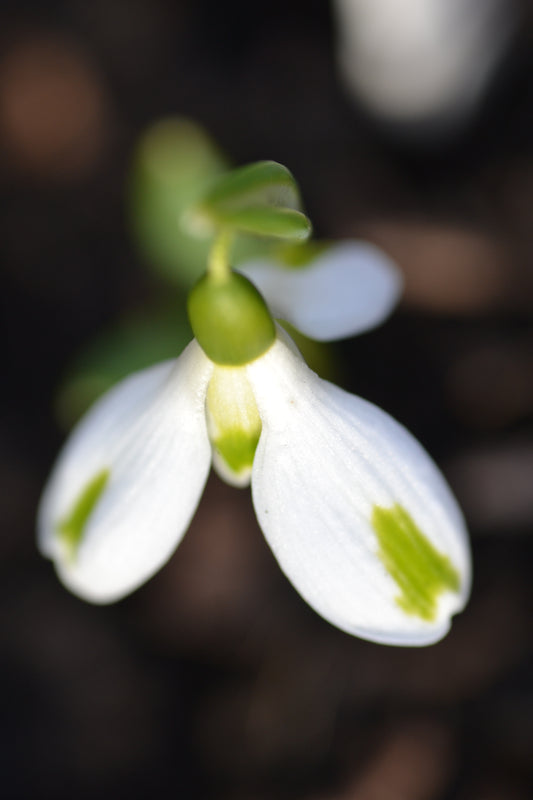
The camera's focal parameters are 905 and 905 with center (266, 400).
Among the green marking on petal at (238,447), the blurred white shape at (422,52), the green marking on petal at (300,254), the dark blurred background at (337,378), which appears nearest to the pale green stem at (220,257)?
the green marking on petal at (238,447)

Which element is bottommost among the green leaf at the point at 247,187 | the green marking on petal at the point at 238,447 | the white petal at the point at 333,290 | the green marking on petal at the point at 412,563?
the green marking on petal at the point at 412,563

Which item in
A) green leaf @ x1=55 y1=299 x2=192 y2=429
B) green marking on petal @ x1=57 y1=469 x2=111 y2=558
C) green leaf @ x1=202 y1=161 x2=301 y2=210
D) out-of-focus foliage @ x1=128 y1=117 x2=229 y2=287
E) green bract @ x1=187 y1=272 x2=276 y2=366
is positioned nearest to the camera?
green leaf @ x1=202 y1=161 x2=301 y2=210

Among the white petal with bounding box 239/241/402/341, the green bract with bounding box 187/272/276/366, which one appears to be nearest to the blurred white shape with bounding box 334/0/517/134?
the white petal with bounding box 239/241/402/341


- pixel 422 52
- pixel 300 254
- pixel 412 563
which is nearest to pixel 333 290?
pixel 300 254

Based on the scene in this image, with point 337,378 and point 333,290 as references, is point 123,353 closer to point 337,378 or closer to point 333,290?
point 337,378

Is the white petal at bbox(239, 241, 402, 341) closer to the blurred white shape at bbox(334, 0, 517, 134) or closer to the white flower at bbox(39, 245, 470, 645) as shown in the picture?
the white flower at bbox(39, 245, 470, 645)

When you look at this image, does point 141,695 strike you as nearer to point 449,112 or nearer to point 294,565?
point 294,565

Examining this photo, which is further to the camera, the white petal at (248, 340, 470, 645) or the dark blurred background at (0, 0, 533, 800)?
the dark blurred background at (0, 0, 533, 800)

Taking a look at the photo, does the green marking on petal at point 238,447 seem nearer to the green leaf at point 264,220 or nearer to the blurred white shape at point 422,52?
the green leaf at point 264,220
